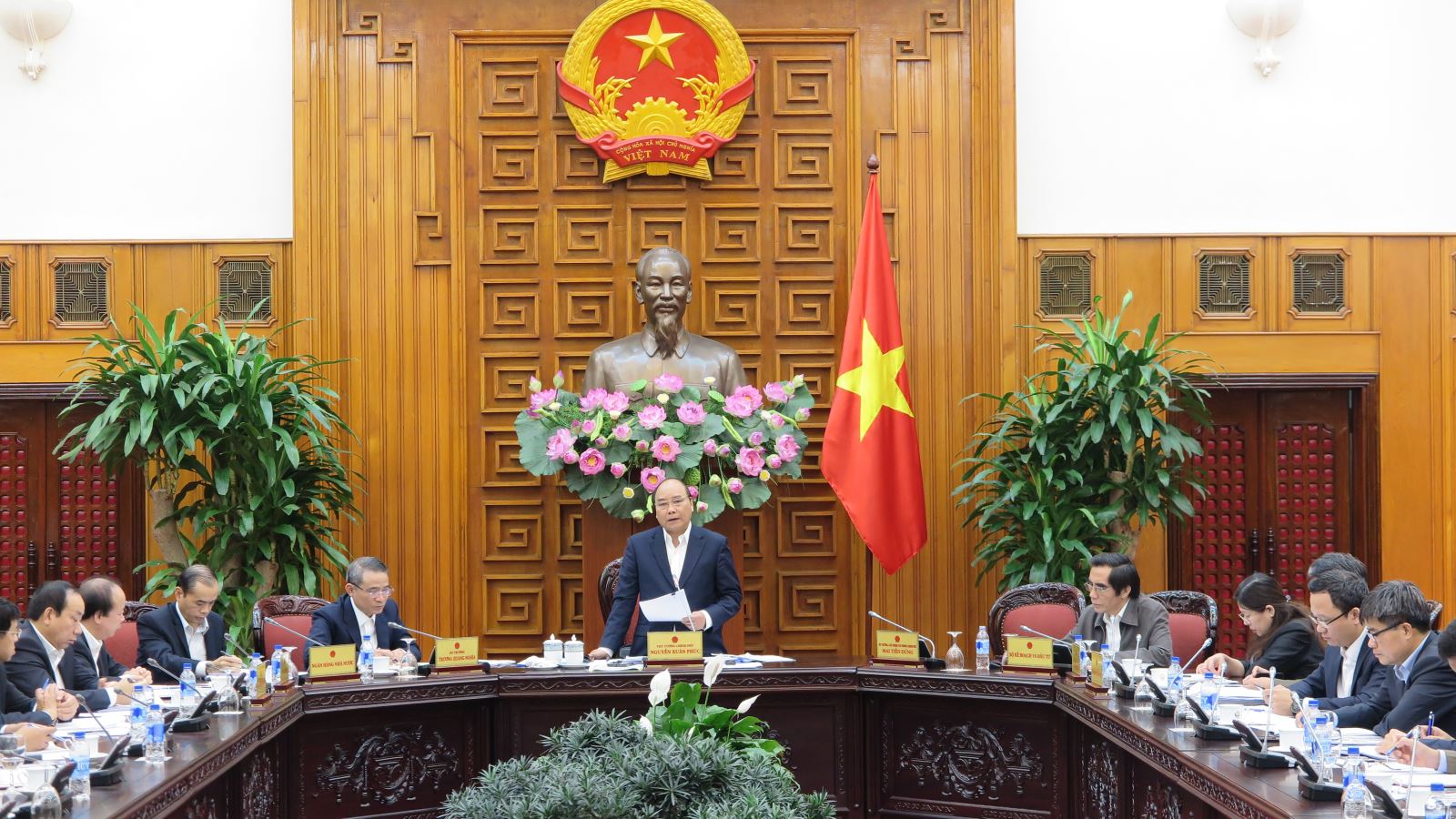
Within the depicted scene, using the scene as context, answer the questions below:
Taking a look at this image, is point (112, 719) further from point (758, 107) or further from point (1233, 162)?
point (1233, 162)

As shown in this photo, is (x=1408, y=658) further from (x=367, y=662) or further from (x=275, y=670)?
(x=275, y=670)

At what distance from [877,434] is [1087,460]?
92cm

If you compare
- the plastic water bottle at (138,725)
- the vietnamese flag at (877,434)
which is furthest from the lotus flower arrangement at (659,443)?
the plastic water bottle at (138,725)

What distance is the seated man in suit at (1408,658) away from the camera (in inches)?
146

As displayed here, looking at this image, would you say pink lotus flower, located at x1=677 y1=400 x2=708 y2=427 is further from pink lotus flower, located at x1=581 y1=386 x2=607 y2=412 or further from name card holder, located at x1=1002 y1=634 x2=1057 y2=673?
name card holder, located at x1=1002 y1=634 x2=1057 y2=673

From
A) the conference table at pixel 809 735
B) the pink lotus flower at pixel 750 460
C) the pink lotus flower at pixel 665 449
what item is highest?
the pink lotus flower at pixel 665 449

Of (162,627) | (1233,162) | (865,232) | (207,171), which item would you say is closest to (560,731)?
(162,627)

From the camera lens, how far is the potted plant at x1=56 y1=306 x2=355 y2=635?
20.3 ft

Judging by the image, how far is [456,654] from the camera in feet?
16.8

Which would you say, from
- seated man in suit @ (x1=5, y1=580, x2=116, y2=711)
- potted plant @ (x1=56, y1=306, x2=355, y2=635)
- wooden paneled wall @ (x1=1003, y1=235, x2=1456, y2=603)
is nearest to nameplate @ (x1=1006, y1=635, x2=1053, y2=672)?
wooden paneled wall @ (x1=1003, y1=235, x2=1456, y2=603)

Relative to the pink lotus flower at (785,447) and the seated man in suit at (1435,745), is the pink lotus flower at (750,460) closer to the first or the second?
the pink lotus flower at (785,447)

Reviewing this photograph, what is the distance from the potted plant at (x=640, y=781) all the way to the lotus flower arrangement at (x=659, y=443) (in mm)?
2796

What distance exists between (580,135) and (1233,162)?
10.4 feet

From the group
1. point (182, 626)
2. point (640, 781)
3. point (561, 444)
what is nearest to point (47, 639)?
point (182, 626)
